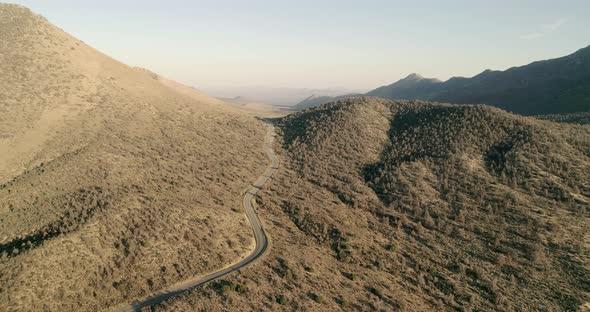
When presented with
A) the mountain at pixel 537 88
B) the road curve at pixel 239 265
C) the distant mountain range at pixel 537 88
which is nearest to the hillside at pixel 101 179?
the road curve at pixel 239 265

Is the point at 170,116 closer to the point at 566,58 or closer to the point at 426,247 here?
the point at 426,247

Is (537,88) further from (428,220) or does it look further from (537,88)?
(428,220)

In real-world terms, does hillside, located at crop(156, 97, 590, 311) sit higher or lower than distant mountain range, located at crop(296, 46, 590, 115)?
lower

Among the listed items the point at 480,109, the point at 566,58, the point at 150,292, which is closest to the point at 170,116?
the point at 150,292

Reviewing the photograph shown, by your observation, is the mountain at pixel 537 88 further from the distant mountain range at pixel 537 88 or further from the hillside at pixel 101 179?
the hillside at pixel 101 179

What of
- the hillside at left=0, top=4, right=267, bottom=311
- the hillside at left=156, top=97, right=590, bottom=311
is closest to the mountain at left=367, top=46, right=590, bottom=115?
the hillside at left=156, top=97, right=590, bottom=311

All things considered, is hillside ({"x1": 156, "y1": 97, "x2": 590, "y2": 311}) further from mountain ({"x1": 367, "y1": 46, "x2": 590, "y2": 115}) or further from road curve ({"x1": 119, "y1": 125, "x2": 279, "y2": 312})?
mountain ({"x1": 367, "y1": 46, "x2": 590, "y2": 115})
